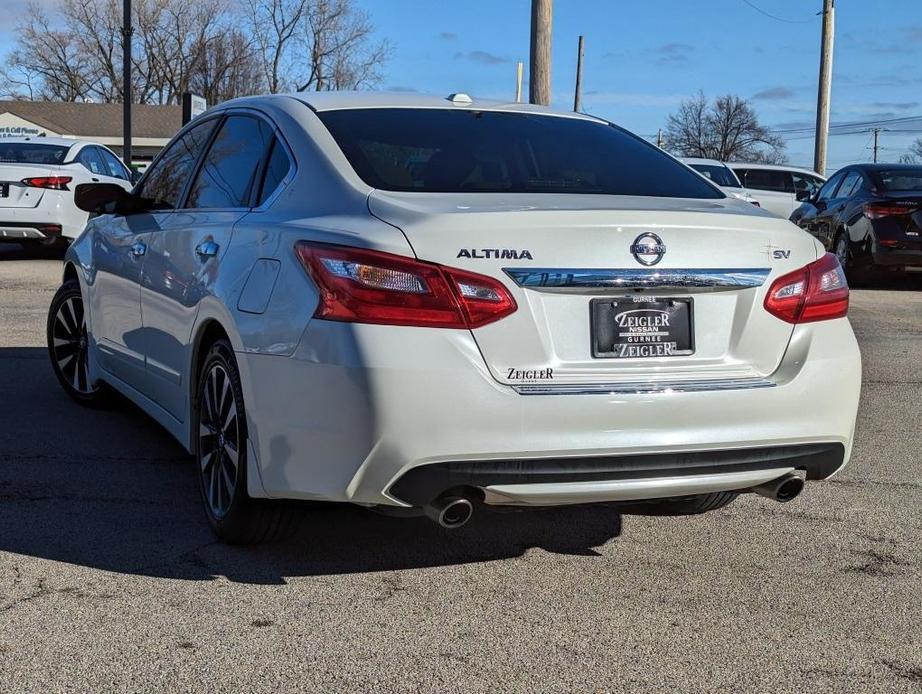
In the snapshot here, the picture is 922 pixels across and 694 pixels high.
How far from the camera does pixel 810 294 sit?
3967mm

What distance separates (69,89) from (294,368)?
85.1 m

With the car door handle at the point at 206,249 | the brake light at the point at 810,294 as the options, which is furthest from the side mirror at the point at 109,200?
the brake light at the point at 810,294

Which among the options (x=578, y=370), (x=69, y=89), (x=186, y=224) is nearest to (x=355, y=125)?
(x=186, y=224)

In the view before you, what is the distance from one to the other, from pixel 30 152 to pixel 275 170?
43.0 ft

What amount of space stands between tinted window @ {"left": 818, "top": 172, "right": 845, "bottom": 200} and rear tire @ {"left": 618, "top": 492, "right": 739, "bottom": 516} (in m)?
12.3

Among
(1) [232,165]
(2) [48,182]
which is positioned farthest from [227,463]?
(2) [48,182]

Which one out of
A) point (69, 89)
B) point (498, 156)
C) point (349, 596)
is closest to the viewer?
point (349, 596)

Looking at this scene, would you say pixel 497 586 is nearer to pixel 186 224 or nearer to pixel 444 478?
pixel 444 478

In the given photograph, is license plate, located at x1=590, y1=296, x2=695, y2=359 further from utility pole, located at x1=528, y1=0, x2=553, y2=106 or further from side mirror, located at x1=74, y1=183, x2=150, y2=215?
utility pole, located at x1=528, y1=0, x2=553, y2=106

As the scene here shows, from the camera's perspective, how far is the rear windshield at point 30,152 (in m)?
16.2

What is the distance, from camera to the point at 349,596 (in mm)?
3863

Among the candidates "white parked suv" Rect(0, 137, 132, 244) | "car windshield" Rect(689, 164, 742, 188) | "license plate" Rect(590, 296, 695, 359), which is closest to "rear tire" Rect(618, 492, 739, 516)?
"license plate" Rect(590, 296, 695, 359)

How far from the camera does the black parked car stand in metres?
14.1

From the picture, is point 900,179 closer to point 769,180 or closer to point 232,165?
point 769,180
